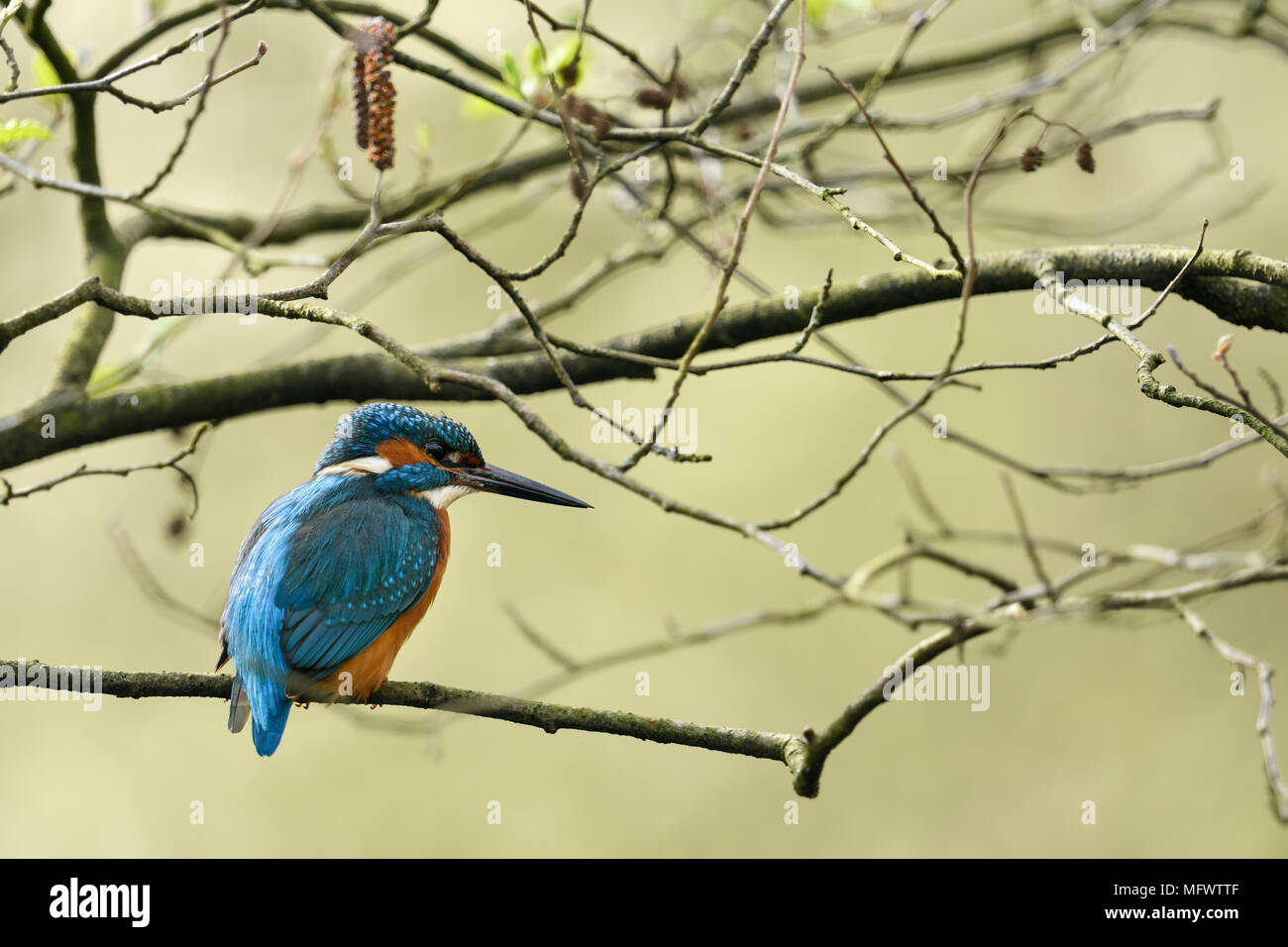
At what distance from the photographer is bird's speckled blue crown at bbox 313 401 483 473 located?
236 centimetres

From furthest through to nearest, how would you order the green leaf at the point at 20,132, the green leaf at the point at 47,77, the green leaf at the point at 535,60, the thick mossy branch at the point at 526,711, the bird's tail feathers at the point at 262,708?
the green leaf at the point at 535,60
the green leaf at the point at 47,77
the bird's tail feathers at the point at 262,708
the green leaf at the point at 20,132
the thick mossy branch at the point at 526,711

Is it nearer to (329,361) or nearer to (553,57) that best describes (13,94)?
(329,361)

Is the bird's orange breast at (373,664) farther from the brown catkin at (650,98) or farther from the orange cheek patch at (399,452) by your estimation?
the brown catkin at (650,98)

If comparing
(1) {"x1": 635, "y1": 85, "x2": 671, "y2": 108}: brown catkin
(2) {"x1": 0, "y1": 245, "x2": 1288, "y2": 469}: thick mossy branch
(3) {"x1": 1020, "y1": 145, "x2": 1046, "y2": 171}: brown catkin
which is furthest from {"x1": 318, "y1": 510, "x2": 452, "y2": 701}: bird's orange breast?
(3) {"x1": 1020, "y1": 145, "x2": 1046, "y2": 171}: brown catkin

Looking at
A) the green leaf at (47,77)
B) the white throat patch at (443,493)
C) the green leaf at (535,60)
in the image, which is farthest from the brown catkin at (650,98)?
the green leaf at (47,77)

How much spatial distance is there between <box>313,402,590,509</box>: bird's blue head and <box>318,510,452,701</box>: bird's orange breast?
0.18 meters

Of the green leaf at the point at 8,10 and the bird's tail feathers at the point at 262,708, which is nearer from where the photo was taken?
the green leaf at the point at 8,10

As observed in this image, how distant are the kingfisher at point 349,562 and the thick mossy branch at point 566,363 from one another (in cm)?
11

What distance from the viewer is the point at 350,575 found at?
2.09 meters

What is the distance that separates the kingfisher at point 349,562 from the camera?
77.5 inches

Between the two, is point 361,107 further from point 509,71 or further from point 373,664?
point 373,664

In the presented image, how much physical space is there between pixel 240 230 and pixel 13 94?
1.16 meters

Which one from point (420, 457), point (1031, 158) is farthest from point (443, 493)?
point (1031, 158)

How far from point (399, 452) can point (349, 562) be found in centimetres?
34
